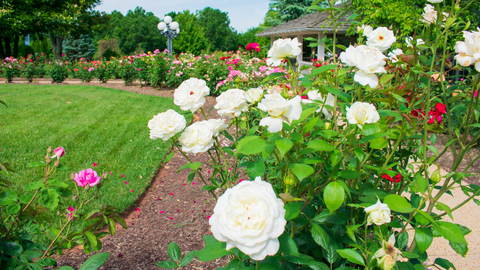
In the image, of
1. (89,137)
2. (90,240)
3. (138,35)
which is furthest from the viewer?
(138,35)

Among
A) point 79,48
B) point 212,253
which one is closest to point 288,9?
point 79,48

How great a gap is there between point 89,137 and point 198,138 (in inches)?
150

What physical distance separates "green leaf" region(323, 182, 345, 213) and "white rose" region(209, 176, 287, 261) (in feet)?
0.51

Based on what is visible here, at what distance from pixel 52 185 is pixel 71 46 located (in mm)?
30114

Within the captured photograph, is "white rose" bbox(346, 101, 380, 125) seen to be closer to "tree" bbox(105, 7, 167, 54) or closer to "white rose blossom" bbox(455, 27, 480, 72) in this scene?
"white rose blossom" bbox(455, 27, 480, 72)

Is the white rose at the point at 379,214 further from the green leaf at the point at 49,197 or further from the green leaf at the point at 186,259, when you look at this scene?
the green leaf at the point at 49,197

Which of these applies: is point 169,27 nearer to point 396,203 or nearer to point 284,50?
point 284,50

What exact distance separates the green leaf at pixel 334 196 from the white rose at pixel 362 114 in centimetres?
17

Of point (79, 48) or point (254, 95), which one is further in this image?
point (79, 48)

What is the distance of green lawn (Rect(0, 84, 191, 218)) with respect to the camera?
117 inches

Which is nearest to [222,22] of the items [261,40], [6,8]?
[261,40]

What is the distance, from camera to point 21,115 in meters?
5.15

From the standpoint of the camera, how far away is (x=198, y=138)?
975 millimetres

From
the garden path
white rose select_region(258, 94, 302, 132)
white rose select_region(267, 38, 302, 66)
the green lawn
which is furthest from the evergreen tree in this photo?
white rose select_region(258, 94, 302, 132)
